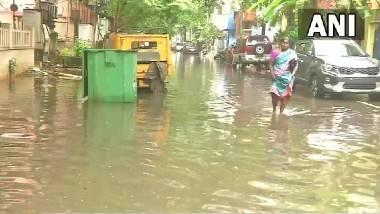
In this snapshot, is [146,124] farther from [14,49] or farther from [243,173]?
[14,49]

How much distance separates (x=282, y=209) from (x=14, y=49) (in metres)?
17.1

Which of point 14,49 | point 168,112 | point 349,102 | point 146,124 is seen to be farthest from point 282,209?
point 14,49

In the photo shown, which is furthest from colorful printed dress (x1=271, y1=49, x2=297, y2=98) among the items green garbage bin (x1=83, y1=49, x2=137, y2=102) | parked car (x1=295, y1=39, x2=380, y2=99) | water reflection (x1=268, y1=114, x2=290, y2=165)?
parked car (x1=295, y1=39, x2=380, y2=99)

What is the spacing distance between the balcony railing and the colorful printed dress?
10.3m

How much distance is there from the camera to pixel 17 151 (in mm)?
8156

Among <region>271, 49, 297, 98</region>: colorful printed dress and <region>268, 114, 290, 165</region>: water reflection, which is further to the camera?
<region>271, 49, 297, 98</region>: colorful printed dress

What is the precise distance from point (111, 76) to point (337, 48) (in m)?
7.04

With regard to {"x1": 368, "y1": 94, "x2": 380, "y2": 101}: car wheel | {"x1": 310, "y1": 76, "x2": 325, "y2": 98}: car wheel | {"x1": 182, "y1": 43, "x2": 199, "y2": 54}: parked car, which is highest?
{"x1": 182, "y1": 43, "x2": 199, "y2": 54}: parked car

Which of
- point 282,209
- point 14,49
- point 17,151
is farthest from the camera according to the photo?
point 14,49

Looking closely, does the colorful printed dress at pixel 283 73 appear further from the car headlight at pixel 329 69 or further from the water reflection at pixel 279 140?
the car headlight at pixel 329 69

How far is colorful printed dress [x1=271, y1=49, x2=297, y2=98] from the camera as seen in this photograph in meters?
12.7

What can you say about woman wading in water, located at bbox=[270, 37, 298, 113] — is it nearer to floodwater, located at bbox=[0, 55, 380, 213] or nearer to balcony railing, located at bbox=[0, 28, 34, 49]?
floodwater, located at bbox=[0, 55, 380, 213]

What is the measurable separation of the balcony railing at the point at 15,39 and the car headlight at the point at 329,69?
32.2 ft

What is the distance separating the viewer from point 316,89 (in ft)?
56.3
